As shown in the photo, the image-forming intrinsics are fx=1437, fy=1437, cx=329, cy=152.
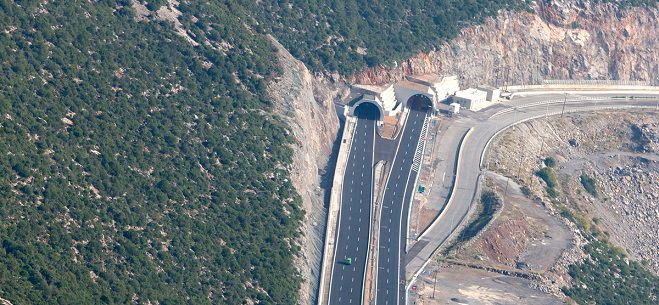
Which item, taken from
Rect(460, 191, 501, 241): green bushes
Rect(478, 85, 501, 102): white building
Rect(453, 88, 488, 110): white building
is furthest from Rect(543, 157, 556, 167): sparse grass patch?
Rect(460, 191, 501, 241): green bushes

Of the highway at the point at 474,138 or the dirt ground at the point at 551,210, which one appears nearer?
the dirt ground at the point at 551,210

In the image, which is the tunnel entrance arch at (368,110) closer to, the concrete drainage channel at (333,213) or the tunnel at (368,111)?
the tunnel at (368,111)

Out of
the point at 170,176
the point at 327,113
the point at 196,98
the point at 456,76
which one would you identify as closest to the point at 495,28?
the point at 456,76

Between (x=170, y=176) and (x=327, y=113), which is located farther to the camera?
(x=327, y=113)

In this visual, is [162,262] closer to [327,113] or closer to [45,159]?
[45,159]

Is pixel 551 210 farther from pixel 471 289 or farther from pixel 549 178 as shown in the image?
pixel 471 289

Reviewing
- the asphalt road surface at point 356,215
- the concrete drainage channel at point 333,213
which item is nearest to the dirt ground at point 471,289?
the asphalt road surface at point 356,215
